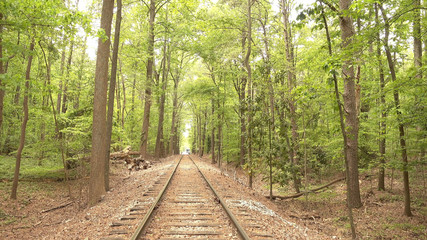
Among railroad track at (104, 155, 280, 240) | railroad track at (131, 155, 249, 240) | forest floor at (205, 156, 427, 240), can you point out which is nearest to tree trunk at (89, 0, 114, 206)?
railroad track at (104, 155, 280, 240)

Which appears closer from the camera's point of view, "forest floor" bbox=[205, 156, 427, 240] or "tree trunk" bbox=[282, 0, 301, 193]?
"forest floor" bbox=[205, 156, 427, 240]

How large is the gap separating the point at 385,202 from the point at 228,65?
13.1m

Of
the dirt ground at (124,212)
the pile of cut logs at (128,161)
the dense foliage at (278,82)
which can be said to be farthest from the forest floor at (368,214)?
the pile of cut logs at (128,161)

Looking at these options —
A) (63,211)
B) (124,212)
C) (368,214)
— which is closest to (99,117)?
(124,212)

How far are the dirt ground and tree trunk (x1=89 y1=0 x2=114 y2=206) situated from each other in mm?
612

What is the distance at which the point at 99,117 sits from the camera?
8547 mm

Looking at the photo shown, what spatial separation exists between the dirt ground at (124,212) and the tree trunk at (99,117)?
24.1 inches

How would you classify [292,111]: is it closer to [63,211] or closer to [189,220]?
[189,220]

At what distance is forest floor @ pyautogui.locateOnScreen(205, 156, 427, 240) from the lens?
746 centimetres

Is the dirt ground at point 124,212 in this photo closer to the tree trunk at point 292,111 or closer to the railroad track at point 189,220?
the railroad track at point 189,220

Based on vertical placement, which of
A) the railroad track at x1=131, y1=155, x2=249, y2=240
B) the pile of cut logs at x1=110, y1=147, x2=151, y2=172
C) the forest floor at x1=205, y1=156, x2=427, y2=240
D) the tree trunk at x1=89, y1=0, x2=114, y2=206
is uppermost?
the tree trunk at x1=89, y1=0, x2=114, y2=206

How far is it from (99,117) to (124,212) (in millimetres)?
3920

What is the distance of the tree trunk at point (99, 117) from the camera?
27.8 feet

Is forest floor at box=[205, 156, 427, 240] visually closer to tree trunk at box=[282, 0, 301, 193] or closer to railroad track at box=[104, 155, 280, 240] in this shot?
tree trunk at box=[282, 0, 301, 193]
